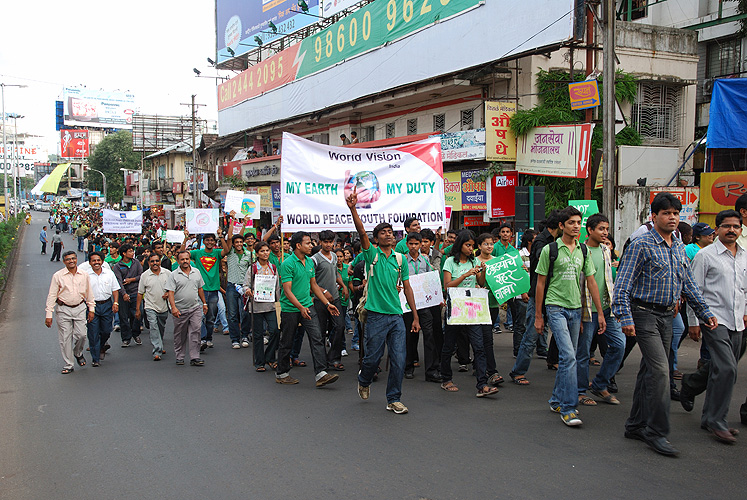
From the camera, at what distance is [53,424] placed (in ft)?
19.4

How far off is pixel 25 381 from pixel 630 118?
1609cm

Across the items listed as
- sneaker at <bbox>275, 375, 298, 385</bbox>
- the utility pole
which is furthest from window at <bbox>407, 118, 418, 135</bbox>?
sneaker at <bbox>275, 375, 298, 385</bbox>

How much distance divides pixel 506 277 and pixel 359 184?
7.88ft

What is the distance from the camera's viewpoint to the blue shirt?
4.74 meters

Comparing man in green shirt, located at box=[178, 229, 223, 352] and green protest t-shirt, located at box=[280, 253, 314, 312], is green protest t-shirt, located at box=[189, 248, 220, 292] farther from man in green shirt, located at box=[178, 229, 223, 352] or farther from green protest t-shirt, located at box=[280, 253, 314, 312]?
green protest t-shirt, located at box=[280, 253, 314, 312]

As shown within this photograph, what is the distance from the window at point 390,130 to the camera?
75.9 feet

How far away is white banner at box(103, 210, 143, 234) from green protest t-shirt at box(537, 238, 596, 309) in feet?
50.8

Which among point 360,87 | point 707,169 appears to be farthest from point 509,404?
point 360,87

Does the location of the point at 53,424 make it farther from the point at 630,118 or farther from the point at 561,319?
the point at 630,118

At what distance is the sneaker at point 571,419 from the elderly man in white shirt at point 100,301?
6.30 meters

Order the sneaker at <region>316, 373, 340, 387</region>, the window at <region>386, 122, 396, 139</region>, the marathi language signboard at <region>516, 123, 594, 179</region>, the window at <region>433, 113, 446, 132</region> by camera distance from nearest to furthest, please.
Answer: the sneaker at <region>316, 373, 340, 387</region> < the marathi language signboard at <region>516, 123, 594, 179</region> < the window at <region>433, 113, 446, 132</region> < the window at <region>386, 122, 396, 139</region>

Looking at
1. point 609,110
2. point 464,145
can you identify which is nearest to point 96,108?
point 464,145

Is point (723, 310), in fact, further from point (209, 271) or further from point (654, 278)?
point (209, 271)

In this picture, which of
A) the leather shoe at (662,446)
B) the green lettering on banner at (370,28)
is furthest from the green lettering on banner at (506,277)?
the green lettering on banner at (370,28)
